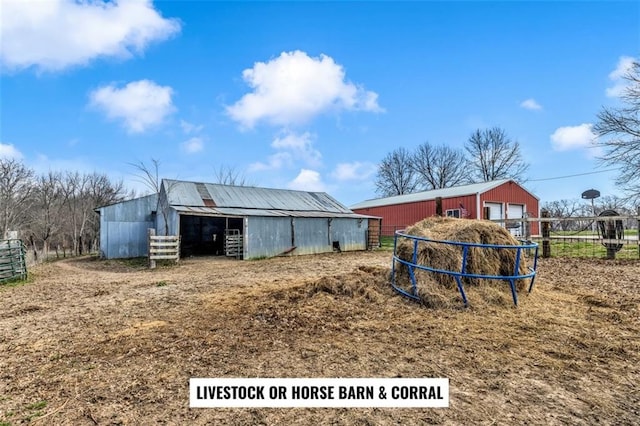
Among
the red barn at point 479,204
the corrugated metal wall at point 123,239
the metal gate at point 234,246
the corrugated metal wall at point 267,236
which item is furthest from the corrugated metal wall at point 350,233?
the corrugated metal wall at point 123,239

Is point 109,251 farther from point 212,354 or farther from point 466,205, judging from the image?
point 466,205

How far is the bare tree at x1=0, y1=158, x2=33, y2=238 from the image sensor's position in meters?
20.4

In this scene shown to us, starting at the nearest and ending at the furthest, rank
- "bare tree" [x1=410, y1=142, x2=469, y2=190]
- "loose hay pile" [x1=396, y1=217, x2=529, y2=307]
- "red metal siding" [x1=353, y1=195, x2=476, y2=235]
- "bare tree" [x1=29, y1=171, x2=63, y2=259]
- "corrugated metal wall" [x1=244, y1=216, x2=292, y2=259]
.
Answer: "loose hay pile" [x1=396, y1=217, x2=529, y2=307], "corrugated metal wall" [x1=244, y1=216, x2=292, y2=259], "red metal siding" [x1=353, y1=195, x2=476, y2=235], "bare tree" [x1=29, y1=171, x2=63, y2=259], "bare tree" [x1=410, y1=142, x2=469, y2=190]

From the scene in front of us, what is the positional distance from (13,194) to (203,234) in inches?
521

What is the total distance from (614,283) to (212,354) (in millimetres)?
8137

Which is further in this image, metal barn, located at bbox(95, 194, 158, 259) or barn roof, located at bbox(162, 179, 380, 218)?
metal barn, located at bbox(95, 194, 158, 259)

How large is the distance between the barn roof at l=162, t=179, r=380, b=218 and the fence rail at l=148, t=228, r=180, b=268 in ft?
4.66

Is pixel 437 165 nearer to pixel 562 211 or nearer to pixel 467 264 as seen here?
pixel 562 211

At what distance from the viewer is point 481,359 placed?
3.25 m

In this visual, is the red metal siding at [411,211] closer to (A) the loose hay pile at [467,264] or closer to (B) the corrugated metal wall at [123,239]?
(A) the loose hay pile at [467,264]

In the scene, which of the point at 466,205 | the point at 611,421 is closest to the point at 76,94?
the point at 611,421

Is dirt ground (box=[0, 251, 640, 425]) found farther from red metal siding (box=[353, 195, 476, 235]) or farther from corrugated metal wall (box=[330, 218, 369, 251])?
red metal siding (box=[353, 195, 476, 235])

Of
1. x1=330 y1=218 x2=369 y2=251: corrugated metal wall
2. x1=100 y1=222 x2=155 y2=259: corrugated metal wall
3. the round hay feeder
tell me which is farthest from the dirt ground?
x1=330 y1=218 x2=369 y2=251: corrugated metal wall

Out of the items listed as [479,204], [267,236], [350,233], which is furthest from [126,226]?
[479,204]
